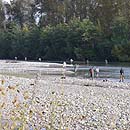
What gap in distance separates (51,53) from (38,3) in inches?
942

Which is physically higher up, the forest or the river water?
the forest

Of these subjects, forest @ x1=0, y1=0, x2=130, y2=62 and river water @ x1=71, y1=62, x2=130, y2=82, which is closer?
river water @ x1=71, y1=62, x2=130, y2=82

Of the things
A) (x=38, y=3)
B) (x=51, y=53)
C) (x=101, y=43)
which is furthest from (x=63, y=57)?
(x=38, y=3)

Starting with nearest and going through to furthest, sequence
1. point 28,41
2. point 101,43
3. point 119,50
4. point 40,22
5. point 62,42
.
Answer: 1. point 119,50
2. point 101,43
3. point 62,42
4. point 28,41
5. point 40,22

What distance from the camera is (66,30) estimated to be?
92375 mm

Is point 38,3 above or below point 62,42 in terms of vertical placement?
above

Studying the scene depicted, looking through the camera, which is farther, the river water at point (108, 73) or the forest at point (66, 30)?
the forest at point (66, 30)

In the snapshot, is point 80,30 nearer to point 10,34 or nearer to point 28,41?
point 28,41

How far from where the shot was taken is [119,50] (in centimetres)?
8012

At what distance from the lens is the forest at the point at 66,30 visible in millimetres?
84688

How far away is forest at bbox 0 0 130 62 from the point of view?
3334 inches

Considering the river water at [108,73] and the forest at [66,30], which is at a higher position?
the forest at [66,30]

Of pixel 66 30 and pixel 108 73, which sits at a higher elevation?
pixel 66 30

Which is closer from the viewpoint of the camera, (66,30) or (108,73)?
(108,73)
